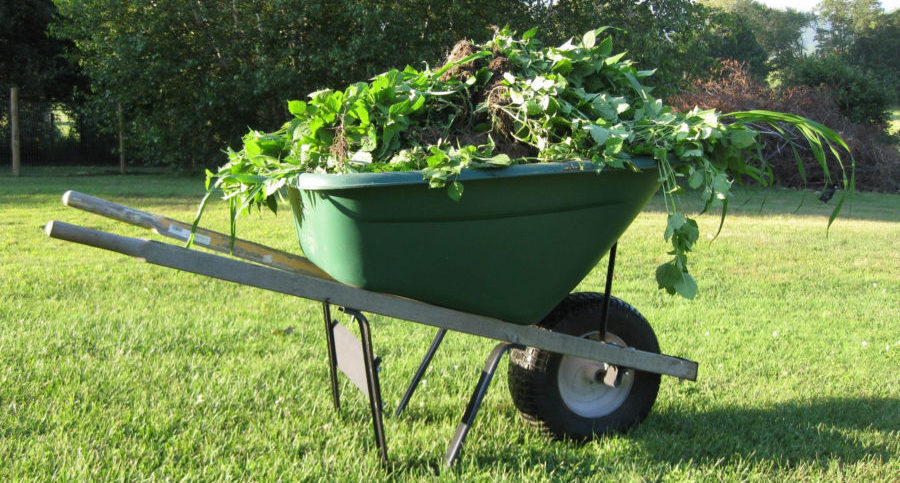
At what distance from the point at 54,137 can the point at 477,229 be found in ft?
58.7

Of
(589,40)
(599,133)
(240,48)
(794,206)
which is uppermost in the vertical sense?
(240,48)

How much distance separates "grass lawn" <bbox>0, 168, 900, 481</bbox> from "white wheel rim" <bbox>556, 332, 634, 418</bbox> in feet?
0.45

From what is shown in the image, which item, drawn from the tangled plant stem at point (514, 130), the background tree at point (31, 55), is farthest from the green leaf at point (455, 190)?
the background tree at point (31, 55)

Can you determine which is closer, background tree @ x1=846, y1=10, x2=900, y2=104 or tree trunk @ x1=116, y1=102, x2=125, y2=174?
tree trunk @ x1=116, y1=102, x2=125, y2=174

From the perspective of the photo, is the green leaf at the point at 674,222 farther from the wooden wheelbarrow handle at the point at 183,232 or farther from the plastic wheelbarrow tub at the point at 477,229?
the wooden wheelbarrow handle at the point at 183,232

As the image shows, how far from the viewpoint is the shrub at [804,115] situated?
51.1ft

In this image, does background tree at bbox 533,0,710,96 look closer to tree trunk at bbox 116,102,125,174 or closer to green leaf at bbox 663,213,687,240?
tree trunk at bbox 116,102,125,174

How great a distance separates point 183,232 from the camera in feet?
7.30

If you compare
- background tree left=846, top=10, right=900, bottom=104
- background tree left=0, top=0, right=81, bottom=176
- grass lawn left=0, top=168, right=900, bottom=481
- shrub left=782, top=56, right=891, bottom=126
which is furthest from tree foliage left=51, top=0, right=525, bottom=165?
background tree left=846, top=10, right=900, bottom=104

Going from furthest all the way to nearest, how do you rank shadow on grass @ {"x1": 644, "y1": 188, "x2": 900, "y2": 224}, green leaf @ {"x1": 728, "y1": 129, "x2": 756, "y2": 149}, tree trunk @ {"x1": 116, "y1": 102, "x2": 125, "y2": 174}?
tree trunk @ {"x1": 116, "y1": 102, "x2": 125, "y2": 174} < shadow on grass @ {"x1": 644, "y1": 188, "x2": 900, "y2": 224} < green leaf @ {"x1": 728, "y1": 129, "x2": 756, "y2": 149}

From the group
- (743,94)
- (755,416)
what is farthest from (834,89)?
(755,416)

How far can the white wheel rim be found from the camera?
8.30 ft

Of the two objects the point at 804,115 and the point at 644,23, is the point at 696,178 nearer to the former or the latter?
the point at 644,23

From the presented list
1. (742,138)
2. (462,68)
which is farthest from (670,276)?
(462,68)
